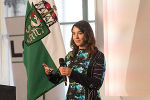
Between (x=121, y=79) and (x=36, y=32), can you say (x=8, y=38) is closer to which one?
(x=36, y=32)

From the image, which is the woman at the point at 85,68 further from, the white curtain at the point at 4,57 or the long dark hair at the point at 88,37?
the white curtain at the point at 4,57

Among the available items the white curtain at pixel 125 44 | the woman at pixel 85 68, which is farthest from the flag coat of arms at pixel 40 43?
Answer: the woman at pixel 85 68

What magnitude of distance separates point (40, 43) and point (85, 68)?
3.25 ft

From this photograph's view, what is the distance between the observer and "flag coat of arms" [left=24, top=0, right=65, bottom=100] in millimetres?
2703

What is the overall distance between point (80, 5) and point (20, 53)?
1.08m

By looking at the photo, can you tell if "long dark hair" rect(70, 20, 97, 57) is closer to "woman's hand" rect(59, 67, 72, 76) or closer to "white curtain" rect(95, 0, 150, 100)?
"woman's hand" rect(59, 67, 72, 76)

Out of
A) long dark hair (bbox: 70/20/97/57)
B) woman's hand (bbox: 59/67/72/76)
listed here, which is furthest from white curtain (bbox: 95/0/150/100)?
woman's hand (bbox: 59/67/72/76)

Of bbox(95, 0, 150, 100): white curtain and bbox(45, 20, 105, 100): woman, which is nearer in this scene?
bbox(45, 20, 105, 100): woman

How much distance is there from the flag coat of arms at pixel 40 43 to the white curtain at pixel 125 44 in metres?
0.52

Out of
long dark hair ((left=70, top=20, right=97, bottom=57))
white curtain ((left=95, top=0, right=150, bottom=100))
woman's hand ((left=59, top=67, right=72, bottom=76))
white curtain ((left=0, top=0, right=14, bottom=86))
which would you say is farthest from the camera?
white curtain ((left=0, top=0, right=14, bottom=86))

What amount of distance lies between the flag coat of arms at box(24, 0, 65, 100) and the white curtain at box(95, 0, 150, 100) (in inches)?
20.4

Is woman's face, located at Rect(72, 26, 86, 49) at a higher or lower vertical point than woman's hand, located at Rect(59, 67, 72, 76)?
higher

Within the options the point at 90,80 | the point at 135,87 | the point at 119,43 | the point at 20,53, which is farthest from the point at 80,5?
the point at 90,80

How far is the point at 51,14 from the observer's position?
8.86 ft
